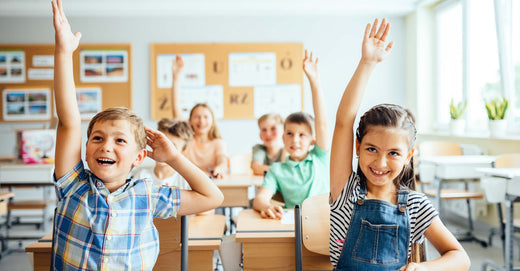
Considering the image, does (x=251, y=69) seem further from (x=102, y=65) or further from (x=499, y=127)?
(x=499, y=127)

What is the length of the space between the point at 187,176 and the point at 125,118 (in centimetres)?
27

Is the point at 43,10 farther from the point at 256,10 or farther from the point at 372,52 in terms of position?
the point at 372,52

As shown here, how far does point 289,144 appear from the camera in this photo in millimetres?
2154

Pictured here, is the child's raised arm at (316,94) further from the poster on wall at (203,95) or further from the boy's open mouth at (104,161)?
the poster on wall at (203,95)

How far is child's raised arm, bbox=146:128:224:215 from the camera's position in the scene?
1.28 metres

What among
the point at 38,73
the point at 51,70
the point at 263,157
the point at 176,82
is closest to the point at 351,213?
the point at 263,157

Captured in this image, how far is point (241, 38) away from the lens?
5.55 metres

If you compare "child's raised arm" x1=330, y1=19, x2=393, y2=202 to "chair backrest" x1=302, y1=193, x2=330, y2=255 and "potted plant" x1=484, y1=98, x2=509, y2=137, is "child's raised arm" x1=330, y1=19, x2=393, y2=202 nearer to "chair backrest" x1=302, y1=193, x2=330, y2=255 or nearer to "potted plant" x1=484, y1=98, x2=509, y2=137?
"chair backrest" x1=302, y1=193, x2=330, y2=255

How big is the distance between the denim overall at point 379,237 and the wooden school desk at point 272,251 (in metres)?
0.43

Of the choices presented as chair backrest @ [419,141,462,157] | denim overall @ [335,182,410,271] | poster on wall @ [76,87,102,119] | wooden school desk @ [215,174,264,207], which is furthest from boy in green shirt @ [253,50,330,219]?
poster on wall @ [76,87,102,119]

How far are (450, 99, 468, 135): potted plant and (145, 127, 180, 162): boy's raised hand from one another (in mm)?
3778

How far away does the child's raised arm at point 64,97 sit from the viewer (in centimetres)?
114

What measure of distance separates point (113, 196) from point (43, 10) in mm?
5235

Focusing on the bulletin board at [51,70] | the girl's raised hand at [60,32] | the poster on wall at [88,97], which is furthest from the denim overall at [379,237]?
the poster on wall at [88,97]
